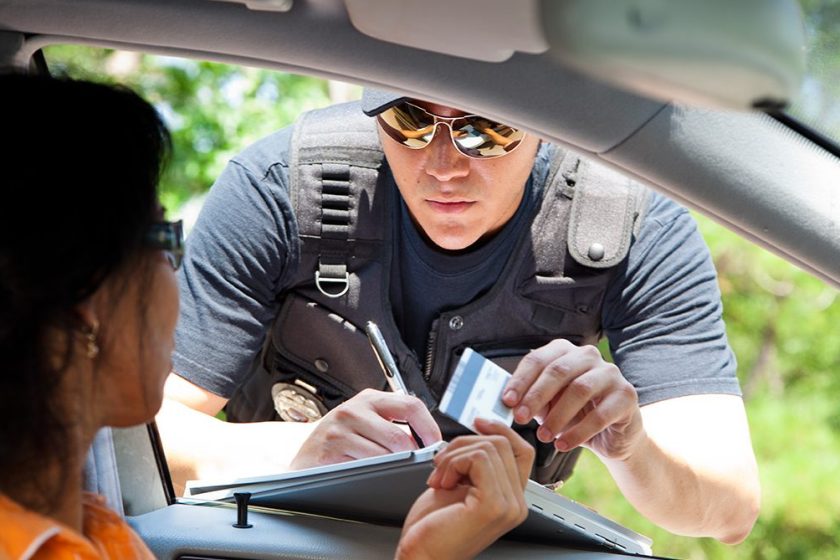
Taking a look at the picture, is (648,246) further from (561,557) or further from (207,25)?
(207,25)

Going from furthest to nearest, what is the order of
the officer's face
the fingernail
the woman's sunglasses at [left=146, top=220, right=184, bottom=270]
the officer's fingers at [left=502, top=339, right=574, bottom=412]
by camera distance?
the officer's face
the fingernail
the officer's fingers at [left=502, top=339, right=574, bottom=412]
the woman's sunglasses at [left=146, top=220, right=184, bottom=270]

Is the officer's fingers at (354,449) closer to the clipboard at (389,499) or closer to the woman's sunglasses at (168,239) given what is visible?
the clipboard at (389,499)

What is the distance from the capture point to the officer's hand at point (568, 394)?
1.76 meters

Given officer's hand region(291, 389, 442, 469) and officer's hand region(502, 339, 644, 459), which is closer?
officer's hand region(502, 339, 644, 459)

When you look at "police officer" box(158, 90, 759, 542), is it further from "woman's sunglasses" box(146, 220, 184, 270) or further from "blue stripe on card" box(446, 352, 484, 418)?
"woman's sunglasses" box(146, 220, 184, 270)

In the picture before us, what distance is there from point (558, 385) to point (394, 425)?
0.26 meters

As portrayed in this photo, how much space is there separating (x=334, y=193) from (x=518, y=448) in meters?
1.08

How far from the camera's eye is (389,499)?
1.70 m

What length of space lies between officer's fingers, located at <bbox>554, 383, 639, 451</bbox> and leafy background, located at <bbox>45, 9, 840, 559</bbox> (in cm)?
443

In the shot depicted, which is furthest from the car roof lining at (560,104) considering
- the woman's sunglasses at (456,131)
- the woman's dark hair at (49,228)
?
the woman's sunglasses at (456,131)

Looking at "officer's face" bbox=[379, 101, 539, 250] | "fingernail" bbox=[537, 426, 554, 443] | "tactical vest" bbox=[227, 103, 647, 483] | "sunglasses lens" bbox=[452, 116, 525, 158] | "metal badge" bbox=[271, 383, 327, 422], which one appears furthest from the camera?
"metal badge" bbox=[271, 383, 327, 422]

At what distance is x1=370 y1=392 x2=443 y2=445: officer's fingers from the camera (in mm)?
1885

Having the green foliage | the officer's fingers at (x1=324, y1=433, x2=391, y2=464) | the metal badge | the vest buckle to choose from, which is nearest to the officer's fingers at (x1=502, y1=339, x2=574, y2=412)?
the officer's fingers at (x1=324, y1=433, x2=391, y2=464)

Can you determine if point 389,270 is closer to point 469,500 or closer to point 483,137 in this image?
point 483,137
